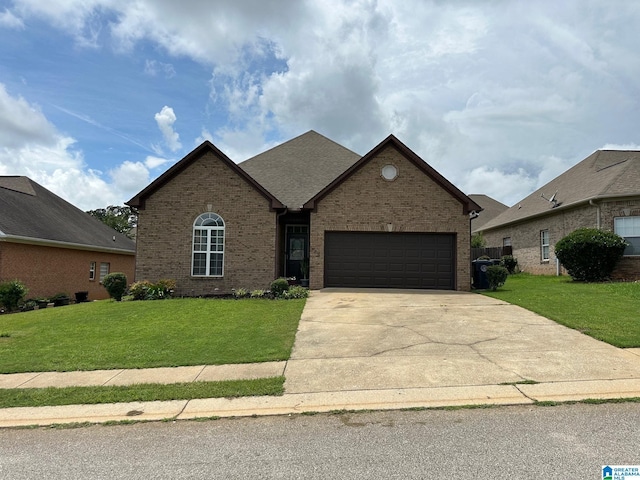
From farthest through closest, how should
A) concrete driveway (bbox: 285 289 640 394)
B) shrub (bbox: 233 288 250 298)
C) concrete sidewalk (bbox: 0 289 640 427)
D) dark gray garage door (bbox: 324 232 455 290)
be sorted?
1. dark gray garage door (bbox: 324 232 455 290)
2. shrub (bbox: 233 288 250 298)
3. concrete driveway (bbox: 285 289 640 394)
4. concrete sidewalk (bbox: 0 289 640 427)

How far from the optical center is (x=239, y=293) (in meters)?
15.1

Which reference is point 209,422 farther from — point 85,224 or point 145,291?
point 85,224

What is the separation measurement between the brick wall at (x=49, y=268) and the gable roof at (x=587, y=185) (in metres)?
25.8

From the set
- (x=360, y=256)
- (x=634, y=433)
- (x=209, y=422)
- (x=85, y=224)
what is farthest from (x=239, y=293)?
(x=85, y=224)

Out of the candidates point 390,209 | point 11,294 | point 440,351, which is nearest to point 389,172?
point 390,209

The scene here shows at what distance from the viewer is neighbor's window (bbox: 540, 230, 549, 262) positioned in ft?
72.9

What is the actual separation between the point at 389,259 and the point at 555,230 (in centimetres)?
1046

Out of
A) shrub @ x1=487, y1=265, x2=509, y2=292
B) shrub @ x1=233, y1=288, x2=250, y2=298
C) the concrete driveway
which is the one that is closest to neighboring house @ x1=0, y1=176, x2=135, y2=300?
shrub @ x1=233, y1=288, x2=250, y2=298

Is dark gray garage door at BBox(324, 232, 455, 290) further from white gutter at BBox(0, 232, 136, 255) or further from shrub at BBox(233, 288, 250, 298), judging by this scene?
white gutter at BBox(0, 232, 136, 255)

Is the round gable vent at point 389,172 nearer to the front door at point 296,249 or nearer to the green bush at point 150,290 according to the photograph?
the front door at point 296,249

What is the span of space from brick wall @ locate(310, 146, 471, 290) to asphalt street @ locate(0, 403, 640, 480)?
11759 millimetres

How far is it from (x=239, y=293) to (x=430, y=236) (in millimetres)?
7931

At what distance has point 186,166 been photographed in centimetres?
1683

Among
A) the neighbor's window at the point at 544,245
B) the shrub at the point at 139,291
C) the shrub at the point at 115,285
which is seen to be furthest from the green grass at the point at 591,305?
the shrub at the point at 115,285
